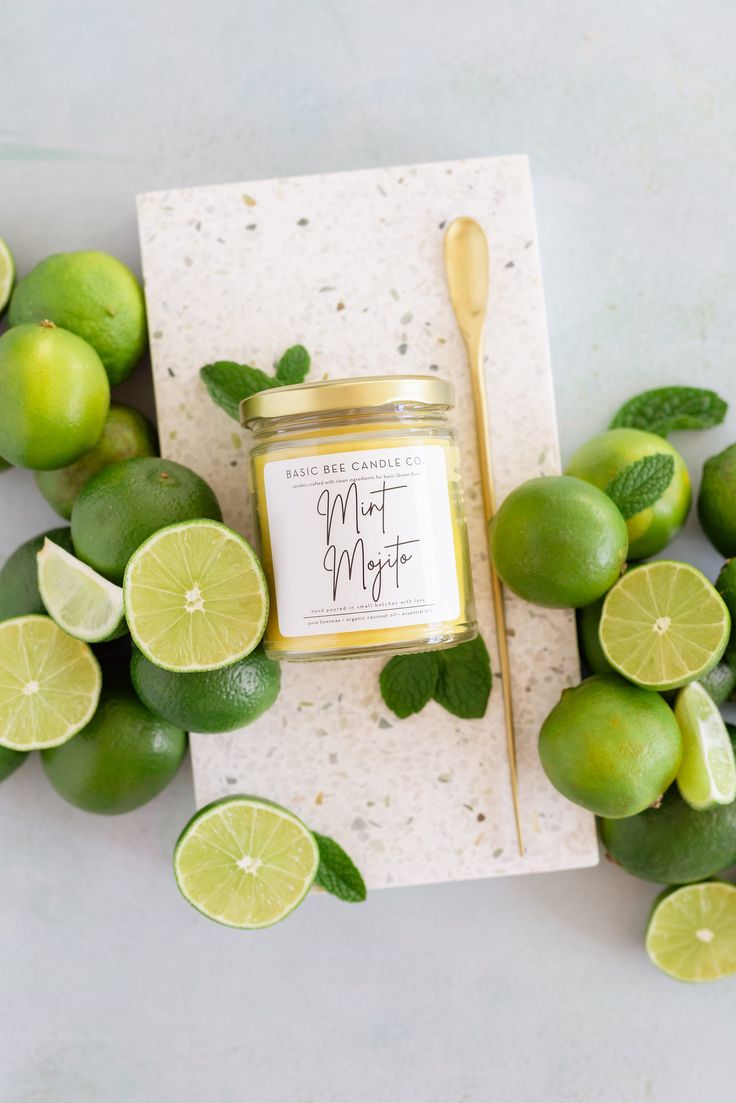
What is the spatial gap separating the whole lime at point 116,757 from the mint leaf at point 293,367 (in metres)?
0.40

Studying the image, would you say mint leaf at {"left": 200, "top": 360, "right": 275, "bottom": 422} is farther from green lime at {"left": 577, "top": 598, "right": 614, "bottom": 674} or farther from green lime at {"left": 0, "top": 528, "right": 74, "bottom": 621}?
green lime at {"left": 577, "top": 598, "right": 614, "bottom": 674}

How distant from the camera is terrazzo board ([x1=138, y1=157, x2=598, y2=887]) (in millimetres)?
1061

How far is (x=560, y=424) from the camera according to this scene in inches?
45.0

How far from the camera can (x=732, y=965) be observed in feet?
3.57

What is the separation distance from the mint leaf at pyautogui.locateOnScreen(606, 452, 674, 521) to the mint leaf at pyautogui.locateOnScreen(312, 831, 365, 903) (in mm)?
514

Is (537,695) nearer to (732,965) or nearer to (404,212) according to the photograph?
(732,965)

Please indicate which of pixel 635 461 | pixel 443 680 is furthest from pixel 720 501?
pixel 443 680

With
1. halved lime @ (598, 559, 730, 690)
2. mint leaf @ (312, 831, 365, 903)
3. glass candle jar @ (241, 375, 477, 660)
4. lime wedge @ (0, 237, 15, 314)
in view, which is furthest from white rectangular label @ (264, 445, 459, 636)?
lime wedge @ (0, 237, 15, 314)

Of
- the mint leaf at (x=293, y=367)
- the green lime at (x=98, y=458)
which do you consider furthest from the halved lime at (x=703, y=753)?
the green lime at (x=98, y=458)

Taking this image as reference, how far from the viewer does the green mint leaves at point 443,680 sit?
1.04 meters

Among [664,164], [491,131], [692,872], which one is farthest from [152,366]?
[692,872]

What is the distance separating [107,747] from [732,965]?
2.62ft

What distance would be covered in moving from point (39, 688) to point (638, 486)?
27.7 inches

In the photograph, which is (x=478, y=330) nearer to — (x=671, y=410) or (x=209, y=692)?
(x=671, y=410)
